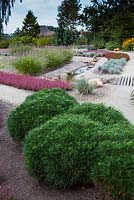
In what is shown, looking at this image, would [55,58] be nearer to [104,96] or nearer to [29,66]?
[29,66]

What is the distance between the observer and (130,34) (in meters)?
36.6

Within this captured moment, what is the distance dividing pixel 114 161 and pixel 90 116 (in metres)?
1.44

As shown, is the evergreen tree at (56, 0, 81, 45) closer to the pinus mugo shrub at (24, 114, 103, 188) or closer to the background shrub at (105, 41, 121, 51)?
the background shrub at (105, 41, 121, 51)

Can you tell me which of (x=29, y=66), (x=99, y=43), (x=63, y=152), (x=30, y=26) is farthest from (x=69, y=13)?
(x=63, y=152)

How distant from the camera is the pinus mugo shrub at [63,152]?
4676mm

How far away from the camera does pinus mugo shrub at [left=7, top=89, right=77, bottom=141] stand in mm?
6152

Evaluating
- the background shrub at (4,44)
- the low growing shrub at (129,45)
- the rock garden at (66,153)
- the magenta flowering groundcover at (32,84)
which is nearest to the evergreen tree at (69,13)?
the background shrub at (4,44)

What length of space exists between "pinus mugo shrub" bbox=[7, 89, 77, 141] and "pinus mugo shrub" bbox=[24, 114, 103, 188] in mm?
893

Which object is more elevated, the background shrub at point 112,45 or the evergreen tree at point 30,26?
the evergreen tree at point 30,26

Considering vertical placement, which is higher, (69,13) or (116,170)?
(69,13)

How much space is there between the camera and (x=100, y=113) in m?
5.71

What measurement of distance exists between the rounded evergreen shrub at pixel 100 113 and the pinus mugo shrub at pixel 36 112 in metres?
0.34

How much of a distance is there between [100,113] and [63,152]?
3.77ft

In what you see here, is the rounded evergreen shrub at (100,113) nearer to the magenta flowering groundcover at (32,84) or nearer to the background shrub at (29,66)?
the magenta flowering groundcover at (32,84)
